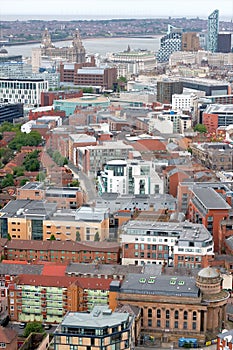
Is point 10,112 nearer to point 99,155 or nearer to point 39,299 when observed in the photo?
point 99,155

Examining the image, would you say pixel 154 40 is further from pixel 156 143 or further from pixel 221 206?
pixel 221 206

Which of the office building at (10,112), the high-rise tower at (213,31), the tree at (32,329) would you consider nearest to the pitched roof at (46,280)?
the tree at (32,329)

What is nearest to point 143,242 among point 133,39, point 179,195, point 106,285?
point 106,285

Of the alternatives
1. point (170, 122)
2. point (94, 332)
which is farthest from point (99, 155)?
point (94, 332)

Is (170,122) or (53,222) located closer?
(53,222)

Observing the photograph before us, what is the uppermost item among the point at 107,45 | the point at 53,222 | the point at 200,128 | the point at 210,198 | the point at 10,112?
the point at 210,198

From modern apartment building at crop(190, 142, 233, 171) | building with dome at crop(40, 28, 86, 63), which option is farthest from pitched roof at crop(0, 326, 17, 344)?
building with dome at crop(40, 28, 86, 63)

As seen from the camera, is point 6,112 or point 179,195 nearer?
point 179,195

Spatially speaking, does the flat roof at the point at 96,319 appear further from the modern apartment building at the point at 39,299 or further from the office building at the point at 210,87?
the office building at the point at 210,87
